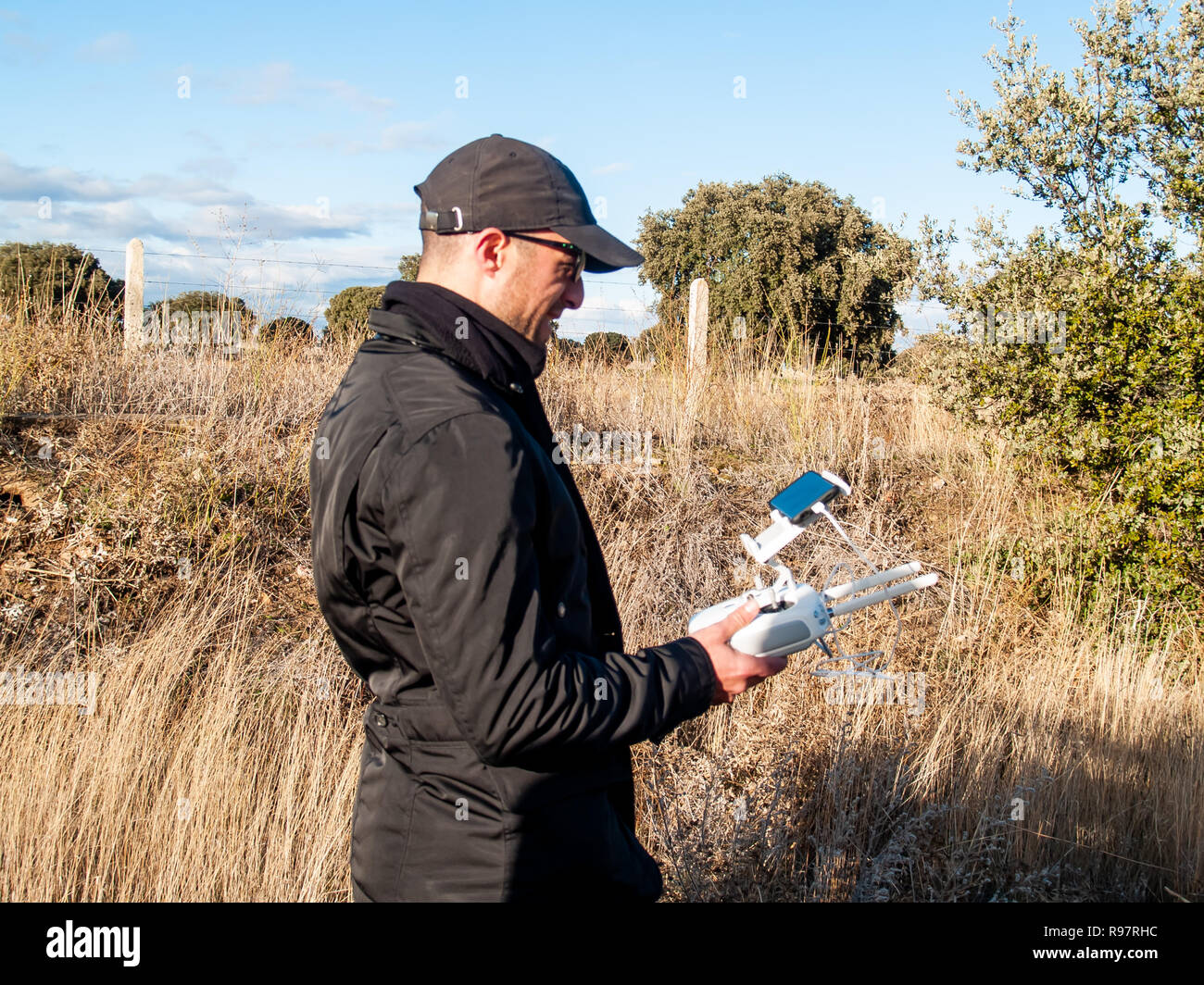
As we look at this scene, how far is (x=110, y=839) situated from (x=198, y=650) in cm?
157

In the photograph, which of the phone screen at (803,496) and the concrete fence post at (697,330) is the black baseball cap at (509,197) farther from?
the concrete fence post at (697,330)

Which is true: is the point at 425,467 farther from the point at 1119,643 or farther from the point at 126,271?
the point at 126,271

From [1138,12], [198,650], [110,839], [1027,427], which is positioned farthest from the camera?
Answer: [1138,12]

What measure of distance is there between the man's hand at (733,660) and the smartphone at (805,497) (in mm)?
217

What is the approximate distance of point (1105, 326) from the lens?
5.89 meters

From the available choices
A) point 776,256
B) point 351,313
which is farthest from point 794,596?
point 776,256

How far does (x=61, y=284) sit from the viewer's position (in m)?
7.18

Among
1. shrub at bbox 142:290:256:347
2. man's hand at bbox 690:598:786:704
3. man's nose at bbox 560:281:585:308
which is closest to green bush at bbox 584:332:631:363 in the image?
shrub at bbox 142:290:256:347

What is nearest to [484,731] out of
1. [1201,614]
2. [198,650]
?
[198,650]

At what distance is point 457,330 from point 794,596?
748 millimetres

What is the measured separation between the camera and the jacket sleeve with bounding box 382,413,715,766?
1.27m

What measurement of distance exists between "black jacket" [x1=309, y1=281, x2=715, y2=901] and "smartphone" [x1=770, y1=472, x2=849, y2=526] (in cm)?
37

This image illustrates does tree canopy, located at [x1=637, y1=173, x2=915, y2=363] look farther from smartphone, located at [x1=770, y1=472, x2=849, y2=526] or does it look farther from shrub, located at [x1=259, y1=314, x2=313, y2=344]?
smartphone, located at [x1=770, y1=472, x2=849, y2=526]
